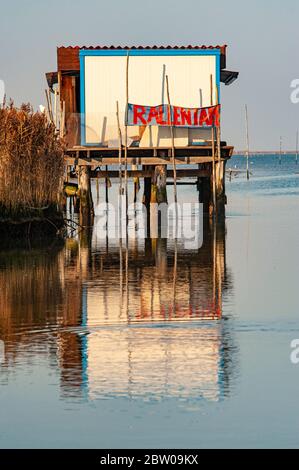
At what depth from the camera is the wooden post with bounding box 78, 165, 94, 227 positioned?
37.7 meters

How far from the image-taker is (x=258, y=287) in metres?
19.2

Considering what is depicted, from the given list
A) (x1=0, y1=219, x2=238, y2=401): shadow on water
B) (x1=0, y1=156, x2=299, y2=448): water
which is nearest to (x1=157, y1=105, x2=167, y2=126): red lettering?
(x1=0, y1=219, x2=238, y2=401): shadow on water

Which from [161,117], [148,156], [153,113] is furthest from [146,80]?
[148,156]

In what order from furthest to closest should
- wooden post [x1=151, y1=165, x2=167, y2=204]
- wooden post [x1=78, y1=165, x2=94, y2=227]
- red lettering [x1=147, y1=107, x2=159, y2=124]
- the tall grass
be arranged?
1. wooden post [x1=151, y1=165, x2=167, y2=204]
2. wooden post [x1=78, y1=165, x2=94, y2=227]
3. red lettering [x1=147, y1=107, x2=159, y2=124]
4. the tall grass

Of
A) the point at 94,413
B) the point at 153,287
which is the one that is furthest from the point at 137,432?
the point at 153,287

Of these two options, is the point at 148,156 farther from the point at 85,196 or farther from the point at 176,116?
the point at 85,196

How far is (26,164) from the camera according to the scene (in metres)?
29.8

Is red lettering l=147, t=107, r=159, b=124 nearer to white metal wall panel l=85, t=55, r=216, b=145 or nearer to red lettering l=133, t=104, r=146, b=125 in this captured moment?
red lettering l=133, t=104, r=146, b=125

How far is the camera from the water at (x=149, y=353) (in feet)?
32.7

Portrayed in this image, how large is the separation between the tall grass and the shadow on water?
4.30 meters

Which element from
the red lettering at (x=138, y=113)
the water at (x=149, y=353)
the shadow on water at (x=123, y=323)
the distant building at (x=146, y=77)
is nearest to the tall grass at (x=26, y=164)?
the shadow on water at (x=123, y=323)

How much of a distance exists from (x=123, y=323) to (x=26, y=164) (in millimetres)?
15012
